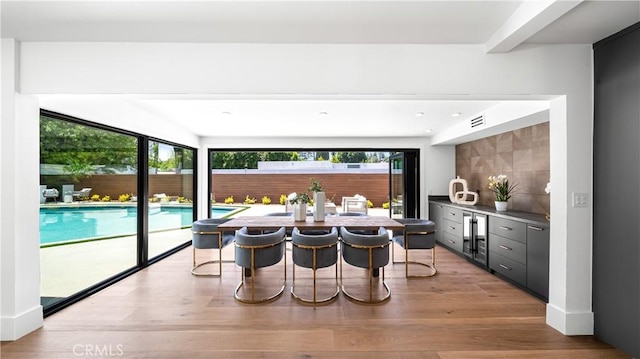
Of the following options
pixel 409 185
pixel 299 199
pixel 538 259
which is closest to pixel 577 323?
pixel 538 259

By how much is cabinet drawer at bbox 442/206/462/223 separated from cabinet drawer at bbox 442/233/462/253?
30 centimetres

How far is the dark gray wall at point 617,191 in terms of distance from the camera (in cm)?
197

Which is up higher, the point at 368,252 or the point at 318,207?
the point at 318,207

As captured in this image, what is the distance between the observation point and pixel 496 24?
200cm

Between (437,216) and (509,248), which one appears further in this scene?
(437,216)

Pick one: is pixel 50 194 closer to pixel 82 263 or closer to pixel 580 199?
pixel 82 263

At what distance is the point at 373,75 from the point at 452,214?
3.58 metres

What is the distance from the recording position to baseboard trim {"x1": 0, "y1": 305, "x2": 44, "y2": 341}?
2193mm

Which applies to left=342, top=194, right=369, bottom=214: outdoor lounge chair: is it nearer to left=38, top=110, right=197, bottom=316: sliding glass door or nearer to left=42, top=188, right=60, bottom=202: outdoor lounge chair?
left=38, top=110, right=197, bottom=316: sliding glass door

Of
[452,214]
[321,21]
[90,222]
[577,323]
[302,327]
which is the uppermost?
[321,21]

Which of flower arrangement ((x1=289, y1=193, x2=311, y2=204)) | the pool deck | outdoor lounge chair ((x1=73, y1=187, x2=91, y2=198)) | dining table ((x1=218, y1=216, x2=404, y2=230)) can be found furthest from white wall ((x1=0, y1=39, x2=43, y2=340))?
flower arrangement ((x1=289, y1=193, x2=311, y2=204))

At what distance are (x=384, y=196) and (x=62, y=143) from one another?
10920 mm

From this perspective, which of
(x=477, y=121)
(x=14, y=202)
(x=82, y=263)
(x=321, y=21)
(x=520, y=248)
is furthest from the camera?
(x=477, y=121)

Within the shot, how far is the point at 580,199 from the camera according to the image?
2260 mm
